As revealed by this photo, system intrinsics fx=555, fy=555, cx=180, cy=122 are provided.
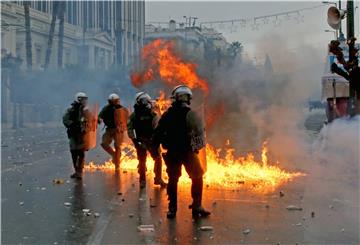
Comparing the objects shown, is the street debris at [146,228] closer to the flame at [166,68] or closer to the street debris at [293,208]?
the street debris at [293,208]

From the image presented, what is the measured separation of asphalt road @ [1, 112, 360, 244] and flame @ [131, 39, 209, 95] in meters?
2.20

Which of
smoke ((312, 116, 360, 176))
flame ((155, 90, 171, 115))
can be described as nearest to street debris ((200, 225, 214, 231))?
smoke ((312, 116, 360, 176))

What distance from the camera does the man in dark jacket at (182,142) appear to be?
7.52 metres

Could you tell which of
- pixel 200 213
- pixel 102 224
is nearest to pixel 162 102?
pixel 200 213

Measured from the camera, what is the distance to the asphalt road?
20.9ft

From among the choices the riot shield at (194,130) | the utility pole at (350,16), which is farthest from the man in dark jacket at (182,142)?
the utility pole at (350,16)

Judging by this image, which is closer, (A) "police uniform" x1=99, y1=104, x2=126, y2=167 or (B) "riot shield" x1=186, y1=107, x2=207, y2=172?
(B) "riot shield" x1=186, y1=107, x2=207, y2=172

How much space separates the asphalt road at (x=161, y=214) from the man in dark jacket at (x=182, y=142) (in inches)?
11.2

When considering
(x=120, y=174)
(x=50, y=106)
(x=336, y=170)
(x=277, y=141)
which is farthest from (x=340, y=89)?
(x=50, y=106)

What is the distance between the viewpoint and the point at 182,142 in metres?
7.55

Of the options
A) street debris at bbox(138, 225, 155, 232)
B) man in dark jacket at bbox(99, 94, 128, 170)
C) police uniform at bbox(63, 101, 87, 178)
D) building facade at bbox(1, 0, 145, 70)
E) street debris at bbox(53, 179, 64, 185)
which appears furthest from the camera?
building facade at bbox(1, 0, 145, 70)

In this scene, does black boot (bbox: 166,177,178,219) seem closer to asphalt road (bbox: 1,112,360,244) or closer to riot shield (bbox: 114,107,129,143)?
asphalt road (bbox: 1,112,360,244)

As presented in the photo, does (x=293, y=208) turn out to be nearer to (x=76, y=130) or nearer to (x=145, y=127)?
(x=145, y=127)

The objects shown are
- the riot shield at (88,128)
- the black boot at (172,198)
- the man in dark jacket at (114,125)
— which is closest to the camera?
the black boot at (172,198)
